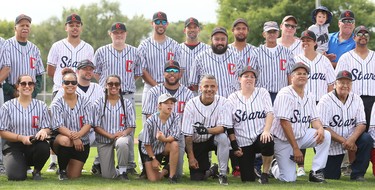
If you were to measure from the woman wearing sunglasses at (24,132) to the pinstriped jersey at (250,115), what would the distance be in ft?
8.20

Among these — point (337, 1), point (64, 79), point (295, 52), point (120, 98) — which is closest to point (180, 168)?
point (120, 98)

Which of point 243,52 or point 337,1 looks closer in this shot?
point 243,52

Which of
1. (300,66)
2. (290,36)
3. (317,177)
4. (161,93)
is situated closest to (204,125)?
(161,93)

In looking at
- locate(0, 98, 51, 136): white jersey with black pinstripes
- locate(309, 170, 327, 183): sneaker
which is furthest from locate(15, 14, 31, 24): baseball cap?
locate(309, 170, 327, 183): sneaker

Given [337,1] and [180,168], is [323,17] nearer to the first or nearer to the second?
[180,168]

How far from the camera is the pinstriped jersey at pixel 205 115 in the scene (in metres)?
9.34

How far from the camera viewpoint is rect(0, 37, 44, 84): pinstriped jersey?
10.1 metres

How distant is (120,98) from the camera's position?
31.7ft

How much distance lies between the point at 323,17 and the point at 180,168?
3536 millimetres

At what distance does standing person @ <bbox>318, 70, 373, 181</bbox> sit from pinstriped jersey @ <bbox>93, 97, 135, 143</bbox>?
2.63 m

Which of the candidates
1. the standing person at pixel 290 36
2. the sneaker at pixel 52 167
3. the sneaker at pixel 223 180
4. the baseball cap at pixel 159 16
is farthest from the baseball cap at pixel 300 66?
the sneaker at pixel 52 167

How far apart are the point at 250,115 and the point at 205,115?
601 mm

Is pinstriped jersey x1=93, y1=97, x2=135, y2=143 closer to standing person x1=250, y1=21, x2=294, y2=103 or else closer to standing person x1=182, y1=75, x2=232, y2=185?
standing person x1=182, y1=75, x2=232, y2=185

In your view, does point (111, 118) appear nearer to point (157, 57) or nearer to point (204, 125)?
point (204, 125)
